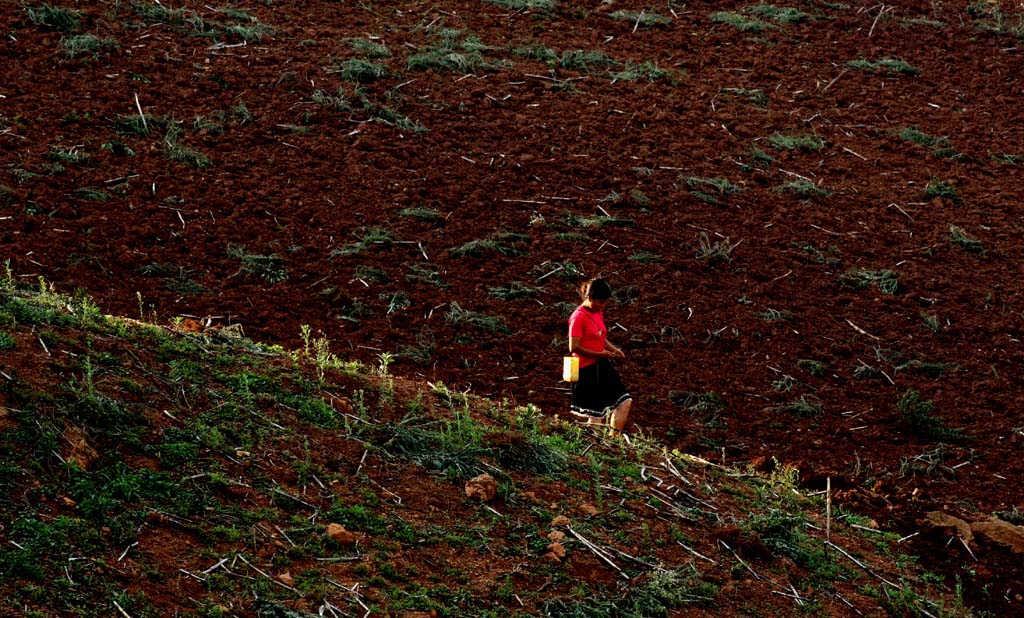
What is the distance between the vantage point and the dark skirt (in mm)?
7988

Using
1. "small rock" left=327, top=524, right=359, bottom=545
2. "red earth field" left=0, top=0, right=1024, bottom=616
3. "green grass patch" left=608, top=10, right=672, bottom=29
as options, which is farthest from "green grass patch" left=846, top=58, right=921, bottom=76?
"small rock" left=327, top=524, right=359, bottom=545

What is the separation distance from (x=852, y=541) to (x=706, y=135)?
8224 mm

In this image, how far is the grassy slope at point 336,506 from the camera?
14.4 feet

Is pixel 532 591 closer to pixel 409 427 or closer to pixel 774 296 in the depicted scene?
pixel 409 427

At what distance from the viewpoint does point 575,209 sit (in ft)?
39.9

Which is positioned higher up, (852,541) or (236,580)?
(236,580)

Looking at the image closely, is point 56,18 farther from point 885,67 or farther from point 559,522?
point 559,522

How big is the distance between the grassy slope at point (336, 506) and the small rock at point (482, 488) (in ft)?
0.16

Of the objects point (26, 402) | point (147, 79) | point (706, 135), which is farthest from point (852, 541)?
point (147, 79)

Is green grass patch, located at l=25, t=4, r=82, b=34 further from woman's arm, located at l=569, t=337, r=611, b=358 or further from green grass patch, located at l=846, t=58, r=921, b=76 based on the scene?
green grass patch, located at l=846, t=58, r=921, b=76

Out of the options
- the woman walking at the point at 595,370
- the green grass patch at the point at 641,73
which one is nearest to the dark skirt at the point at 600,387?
the woman walking at the point at 595,370

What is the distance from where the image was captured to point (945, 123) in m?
15.2

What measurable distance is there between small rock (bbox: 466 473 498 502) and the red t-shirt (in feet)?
7.82

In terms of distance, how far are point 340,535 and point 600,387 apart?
343cm
